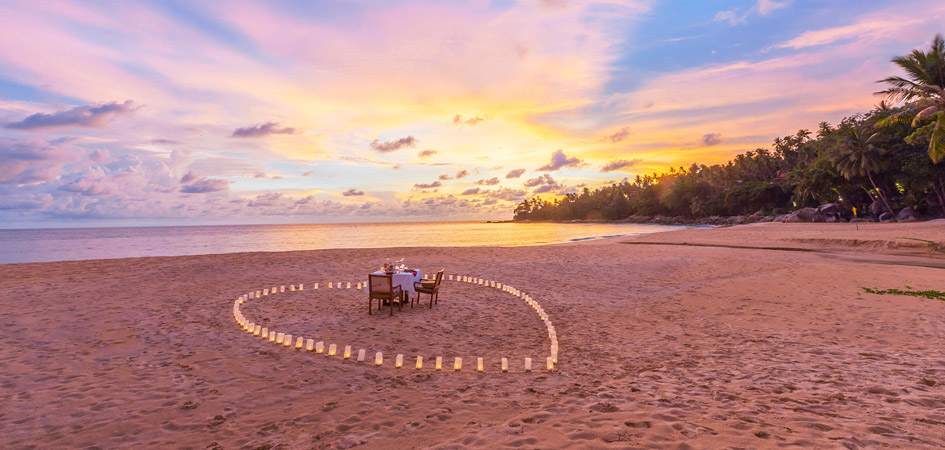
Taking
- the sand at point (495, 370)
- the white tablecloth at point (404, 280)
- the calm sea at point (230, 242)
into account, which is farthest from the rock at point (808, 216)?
the white tablecloth at point (404, 280)

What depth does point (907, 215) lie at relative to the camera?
43.8m

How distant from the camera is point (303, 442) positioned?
4.30m

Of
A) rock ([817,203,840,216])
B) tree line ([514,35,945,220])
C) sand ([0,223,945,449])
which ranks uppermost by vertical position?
tree line ([514,35,945,220])

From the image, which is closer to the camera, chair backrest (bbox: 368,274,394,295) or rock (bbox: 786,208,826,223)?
chair backrest (bbox: 368,274,394,295)

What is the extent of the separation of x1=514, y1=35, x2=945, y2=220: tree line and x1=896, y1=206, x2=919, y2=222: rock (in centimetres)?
102

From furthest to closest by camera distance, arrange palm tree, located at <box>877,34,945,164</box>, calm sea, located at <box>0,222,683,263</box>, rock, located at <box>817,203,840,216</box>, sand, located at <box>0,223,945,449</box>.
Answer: rock, located at <box>817,203,840,216</box> → calm sea, located at <box>0,222,683,263</box> → palm tree, located at <box>877,34,945,164</box> → sand, located at <box>0,223,945,449</box>

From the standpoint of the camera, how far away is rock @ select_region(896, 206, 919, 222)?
4308cm

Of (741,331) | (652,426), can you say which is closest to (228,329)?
(652,426)

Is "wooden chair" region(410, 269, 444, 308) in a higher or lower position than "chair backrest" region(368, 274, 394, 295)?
lower

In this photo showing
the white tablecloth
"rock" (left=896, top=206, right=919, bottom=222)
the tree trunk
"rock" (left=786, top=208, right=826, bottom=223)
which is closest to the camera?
the white tablecloth

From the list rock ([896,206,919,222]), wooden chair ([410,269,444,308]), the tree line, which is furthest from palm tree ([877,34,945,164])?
wooden chair ([410,269,444,308])

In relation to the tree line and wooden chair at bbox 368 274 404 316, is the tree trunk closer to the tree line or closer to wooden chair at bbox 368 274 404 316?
the tree line

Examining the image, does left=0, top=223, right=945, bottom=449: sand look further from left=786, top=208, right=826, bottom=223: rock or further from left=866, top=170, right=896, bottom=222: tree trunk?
left=786, top=208, right=826, bottom=223: rock

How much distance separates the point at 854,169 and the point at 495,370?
199ft
